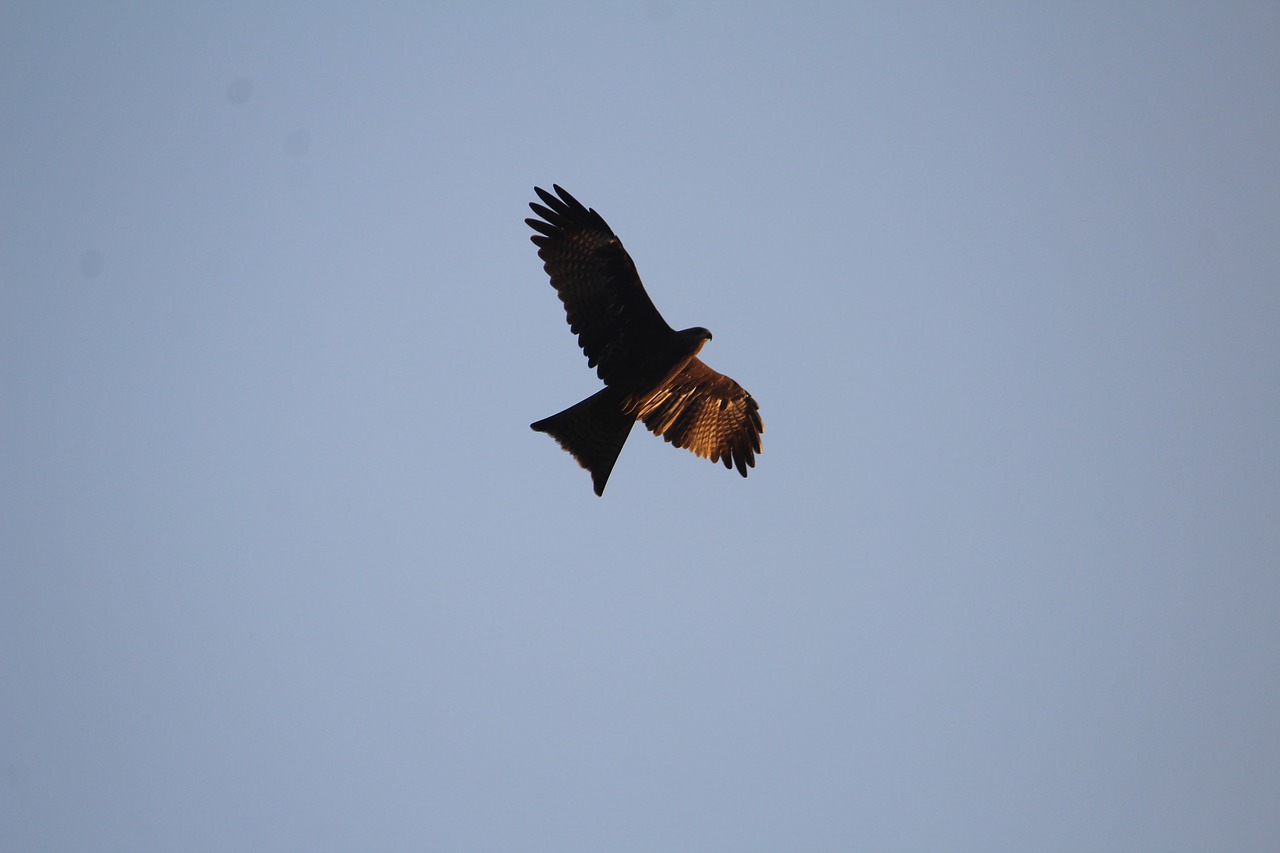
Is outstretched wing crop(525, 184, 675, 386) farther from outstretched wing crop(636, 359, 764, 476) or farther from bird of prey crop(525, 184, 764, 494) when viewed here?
outstretched wing crop(636, 359, 764, 476)

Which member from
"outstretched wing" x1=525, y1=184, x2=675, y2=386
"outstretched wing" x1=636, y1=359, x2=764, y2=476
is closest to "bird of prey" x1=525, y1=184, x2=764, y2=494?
"outstretched wing" x1=525, y1=184, x2=675, y2=386

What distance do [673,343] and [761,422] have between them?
7.11 feet

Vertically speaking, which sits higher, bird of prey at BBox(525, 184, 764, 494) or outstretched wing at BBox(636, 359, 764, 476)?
outstretched wing at BBox(636, 359, 764, 476)

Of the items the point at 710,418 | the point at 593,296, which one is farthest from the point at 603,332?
the point at 710,418

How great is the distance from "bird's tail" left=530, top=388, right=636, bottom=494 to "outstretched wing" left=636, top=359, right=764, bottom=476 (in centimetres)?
95

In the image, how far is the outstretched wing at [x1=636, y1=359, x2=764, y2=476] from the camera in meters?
12.3

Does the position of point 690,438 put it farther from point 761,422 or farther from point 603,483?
point 603,483

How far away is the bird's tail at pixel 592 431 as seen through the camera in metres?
11.1

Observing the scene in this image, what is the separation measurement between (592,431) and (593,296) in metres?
1.30

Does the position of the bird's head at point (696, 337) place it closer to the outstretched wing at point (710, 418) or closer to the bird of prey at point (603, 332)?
the bird of prey at point (603, 332)

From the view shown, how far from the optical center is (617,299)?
1123 centimetres

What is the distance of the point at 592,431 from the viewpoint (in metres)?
11.2

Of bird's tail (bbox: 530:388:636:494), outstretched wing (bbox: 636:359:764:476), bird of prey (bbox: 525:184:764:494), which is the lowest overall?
bird's tail (bbox: 530:388:636:494)

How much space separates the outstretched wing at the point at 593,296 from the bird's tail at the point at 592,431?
293 mm
